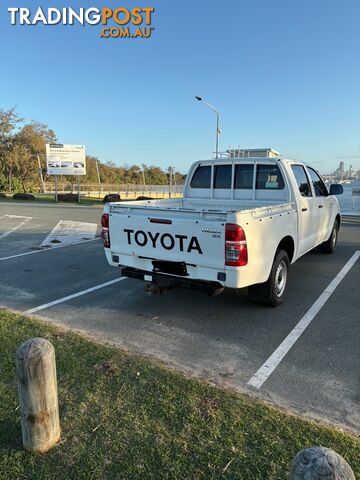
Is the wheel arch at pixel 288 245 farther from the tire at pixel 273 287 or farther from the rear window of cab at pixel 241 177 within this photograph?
the rear window of cab at pixel 241 177

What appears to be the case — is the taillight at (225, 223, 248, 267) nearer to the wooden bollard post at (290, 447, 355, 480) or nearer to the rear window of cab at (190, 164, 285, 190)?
the rear window of cab at (190, 164, 285, 190)

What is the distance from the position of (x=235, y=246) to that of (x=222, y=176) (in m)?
2.68

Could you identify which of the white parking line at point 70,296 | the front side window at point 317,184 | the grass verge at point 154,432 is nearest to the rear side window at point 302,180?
the front side window at point 317,184

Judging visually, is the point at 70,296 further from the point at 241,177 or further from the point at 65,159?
the point at 65,159

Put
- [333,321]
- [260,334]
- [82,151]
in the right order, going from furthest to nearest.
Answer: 1. [82,151]
2. [333,321]
3. [260,334]

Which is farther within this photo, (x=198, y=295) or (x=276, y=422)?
(x=198, y=295)

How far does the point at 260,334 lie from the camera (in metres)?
4.27

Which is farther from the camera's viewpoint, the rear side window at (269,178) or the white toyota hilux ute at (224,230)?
the rear side window at (269,178)

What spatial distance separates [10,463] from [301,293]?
14.9 ft

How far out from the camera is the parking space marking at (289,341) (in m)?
3.35

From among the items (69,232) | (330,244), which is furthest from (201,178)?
(69,232)

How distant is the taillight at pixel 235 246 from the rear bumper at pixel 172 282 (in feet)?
1.21

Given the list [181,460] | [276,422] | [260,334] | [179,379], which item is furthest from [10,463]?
[260,334]

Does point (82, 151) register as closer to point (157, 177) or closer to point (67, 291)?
point (67, 291)
